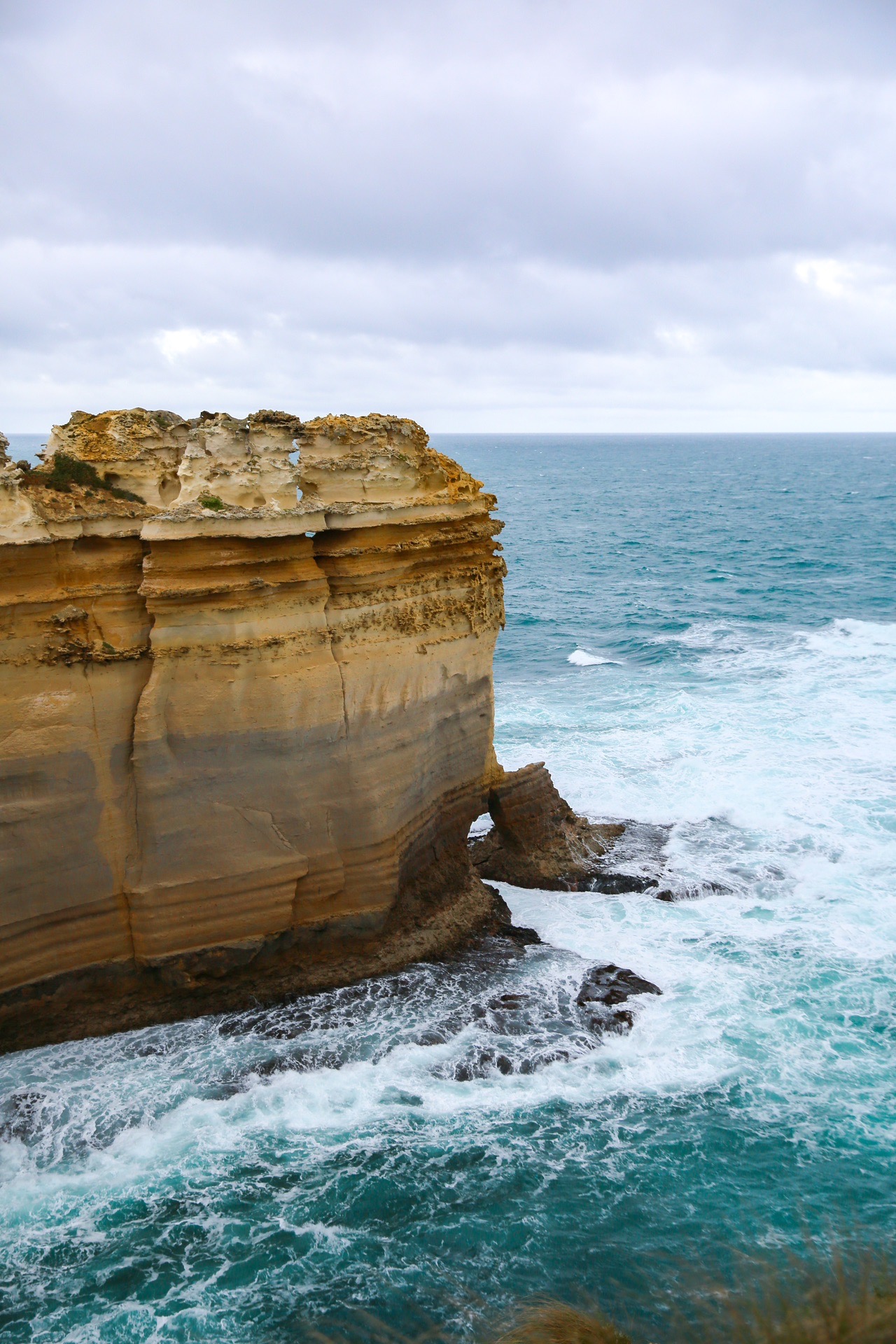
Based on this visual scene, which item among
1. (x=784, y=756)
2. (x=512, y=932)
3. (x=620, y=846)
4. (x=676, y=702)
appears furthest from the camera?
(x=676, y=702)

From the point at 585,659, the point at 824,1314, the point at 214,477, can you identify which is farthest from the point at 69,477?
the point at 585,659

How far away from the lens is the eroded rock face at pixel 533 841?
1611cm

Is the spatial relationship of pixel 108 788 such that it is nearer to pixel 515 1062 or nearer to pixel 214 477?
pixel 214 477

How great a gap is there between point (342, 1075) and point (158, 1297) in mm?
3065

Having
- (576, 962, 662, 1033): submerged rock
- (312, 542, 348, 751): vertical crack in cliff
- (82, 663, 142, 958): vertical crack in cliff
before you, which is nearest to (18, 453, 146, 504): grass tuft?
(82, 663, 142, 958): vertical crack in cliff

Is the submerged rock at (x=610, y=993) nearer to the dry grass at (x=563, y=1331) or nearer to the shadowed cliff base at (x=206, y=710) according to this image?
the shadowed cliff base at (x=206, y=710)

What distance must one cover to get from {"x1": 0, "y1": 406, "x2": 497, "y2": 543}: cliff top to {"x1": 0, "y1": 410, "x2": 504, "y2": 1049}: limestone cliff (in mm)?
30

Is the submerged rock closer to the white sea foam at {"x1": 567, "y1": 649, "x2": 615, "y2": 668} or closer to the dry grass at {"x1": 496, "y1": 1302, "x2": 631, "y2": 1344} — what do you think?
the dry grass at {"x1": 496, "y1": 1302, "x2": 631, "y2": 1344}

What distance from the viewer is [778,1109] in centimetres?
1094

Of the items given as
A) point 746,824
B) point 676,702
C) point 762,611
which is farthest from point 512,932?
point 762,611

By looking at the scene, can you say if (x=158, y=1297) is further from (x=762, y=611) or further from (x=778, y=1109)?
(x=762, y=611)

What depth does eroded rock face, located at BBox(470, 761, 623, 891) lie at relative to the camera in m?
16.1

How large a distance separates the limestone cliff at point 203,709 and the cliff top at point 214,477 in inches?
1.2

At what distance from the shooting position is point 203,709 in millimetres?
11922
